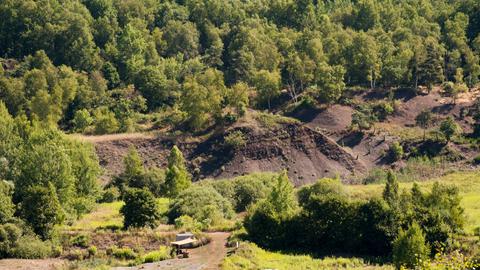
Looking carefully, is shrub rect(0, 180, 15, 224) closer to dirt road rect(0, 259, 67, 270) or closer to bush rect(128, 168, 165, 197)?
dirt road rect(0, 259, 67, 270)

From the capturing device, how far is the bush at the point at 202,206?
2308 inches

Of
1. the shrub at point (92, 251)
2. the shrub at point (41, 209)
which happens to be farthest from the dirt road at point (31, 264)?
the shrub at point (41, 209)

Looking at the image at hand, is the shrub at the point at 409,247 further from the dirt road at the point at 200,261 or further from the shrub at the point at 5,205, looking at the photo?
the shrub at the point at 5,205

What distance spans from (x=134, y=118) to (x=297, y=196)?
32.1 meters

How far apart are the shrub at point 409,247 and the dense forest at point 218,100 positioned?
12cm

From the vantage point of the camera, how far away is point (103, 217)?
200 feet

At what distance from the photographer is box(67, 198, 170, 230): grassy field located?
186 ft

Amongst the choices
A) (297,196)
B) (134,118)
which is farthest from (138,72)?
(297,196)

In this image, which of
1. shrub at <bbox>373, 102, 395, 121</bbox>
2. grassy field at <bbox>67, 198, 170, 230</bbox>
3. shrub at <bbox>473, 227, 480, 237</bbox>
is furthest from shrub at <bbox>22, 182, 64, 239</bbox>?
shrub at <bbox>373, 102, 395, 121</bbox>

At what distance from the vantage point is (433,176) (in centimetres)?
7475

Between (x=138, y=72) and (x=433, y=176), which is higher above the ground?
(x=138, y=72)

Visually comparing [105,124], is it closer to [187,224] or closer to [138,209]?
[138,209]

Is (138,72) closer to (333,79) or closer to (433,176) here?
(333,79)

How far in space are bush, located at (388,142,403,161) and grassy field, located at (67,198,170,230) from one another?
29407 millimetres
